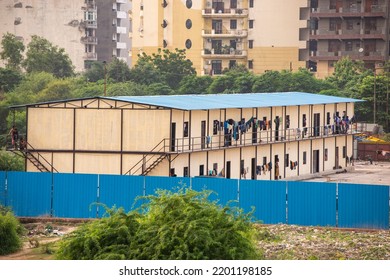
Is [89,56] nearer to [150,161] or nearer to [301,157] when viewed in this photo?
[301,157]

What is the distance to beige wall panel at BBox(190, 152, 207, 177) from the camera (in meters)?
46.0

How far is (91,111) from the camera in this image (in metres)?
45.4

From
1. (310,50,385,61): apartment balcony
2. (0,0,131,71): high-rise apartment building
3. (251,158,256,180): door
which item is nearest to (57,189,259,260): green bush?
(251,158,256,180): door

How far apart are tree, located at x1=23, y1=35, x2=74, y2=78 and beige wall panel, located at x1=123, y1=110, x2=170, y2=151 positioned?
52804mm

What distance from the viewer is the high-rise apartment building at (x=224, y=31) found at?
343 ft

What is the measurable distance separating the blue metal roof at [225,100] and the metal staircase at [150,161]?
1.67 m

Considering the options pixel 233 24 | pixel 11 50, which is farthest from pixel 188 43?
pixel 11 50

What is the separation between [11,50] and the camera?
9856 cm

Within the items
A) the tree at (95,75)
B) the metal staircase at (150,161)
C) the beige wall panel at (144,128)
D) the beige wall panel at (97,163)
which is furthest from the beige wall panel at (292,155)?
the tree at (95,75)

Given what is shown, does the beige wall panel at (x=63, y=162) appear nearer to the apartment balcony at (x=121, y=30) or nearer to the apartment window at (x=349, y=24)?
the apartment window at (x=349, y=24)

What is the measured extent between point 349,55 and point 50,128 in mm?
59836

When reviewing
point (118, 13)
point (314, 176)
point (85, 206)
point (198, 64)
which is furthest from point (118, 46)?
point (85, 206)

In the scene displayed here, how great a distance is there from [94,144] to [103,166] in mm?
939

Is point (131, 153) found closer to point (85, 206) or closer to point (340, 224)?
point (85, 206)
